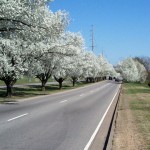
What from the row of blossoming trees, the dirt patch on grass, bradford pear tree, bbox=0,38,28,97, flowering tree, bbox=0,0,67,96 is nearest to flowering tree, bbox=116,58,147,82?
the row of blossoming trees

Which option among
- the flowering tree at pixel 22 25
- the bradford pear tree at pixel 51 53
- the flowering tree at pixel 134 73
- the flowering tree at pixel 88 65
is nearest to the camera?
the flowering tree at pixel 22 25

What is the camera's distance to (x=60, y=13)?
34188 mm

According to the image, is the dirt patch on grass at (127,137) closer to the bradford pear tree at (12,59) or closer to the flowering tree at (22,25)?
the flowering tree at (22,25)

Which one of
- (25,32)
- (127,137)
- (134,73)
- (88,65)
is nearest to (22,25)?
(25,32)

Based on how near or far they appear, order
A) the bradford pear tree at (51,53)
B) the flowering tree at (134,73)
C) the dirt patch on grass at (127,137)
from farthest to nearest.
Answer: the flowering tree at (134,73) < the bradford pear tree at (51,53) < the dirt patch on grass at (127,137)

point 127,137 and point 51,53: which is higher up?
point 51,53

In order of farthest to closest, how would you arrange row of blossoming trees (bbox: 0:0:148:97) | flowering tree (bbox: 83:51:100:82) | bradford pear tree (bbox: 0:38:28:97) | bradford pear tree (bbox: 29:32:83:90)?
flowering tree (bbox: 83:51:100:82), bradford pear tree (bbox: 29:32:83:90), bradford pear tree (bbox: 0:38:28:97), row of blossoming trees (bbox: 0:0:148:97)

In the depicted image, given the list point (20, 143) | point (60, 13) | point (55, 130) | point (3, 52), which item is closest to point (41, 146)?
point (20, 143)

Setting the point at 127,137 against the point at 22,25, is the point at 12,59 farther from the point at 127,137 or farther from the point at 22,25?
the point at 127,137

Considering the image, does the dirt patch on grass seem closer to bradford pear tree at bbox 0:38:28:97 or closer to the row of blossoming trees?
the row of blossoming trees

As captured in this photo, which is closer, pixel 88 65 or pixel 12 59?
pixel 12 59

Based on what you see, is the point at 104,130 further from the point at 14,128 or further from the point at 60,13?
the point at 60,13

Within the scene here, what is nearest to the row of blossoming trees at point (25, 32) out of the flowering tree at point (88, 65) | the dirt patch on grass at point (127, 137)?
the dirt patch on grass at point (127, 137)

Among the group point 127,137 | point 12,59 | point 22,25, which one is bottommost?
point 127,137
